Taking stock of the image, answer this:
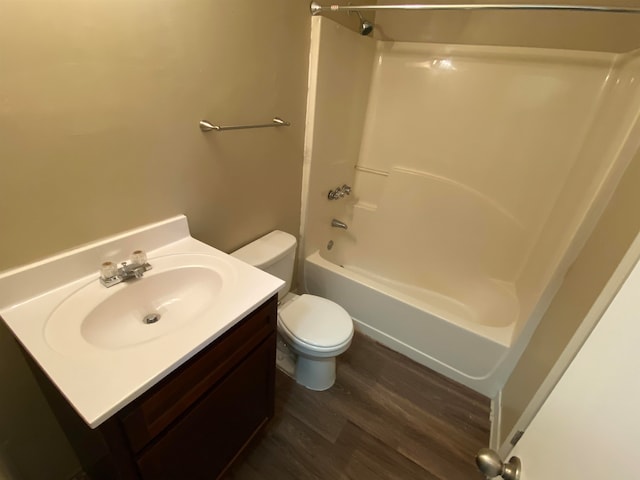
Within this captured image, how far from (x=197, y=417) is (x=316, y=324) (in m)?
0.70

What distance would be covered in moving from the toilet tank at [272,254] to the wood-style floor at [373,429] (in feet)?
1.94

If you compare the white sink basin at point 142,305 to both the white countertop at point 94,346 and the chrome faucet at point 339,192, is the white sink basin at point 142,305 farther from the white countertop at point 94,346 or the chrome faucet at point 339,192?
the chrome faucet at point 339,192

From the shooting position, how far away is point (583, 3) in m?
1.48

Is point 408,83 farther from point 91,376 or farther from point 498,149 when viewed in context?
point 91,376

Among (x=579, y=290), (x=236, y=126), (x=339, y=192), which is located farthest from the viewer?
(x=339, y=192)

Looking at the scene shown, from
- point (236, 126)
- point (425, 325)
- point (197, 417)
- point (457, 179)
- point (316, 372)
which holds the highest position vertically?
point (236, 126)

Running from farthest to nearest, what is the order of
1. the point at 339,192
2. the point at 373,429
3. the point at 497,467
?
the point at 339,192 → the point at 373,429 → the point at 497,467

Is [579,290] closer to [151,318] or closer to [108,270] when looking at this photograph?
[151,318]

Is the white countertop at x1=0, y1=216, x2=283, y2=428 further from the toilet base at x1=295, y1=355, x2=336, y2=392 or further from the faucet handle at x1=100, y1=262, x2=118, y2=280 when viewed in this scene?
the toilet base at x1=295, y1=355, x2=336, y2=392

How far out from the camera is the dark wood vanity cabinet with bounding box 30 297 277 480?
2.25 ft

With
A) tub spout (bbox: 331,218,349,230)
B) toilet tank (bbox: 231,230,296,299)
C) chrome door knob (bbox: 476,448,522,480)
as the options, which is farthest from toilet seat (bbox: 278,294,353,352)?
chrome door knob (bbox: 476,448,522,480)

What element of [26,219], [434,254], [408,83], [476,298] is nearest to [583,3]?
[408,83]

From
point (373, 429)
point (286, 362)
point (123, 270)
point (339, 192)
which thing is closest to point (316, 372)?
point (286, 362)

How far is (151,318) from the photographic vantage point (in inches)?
38.3
